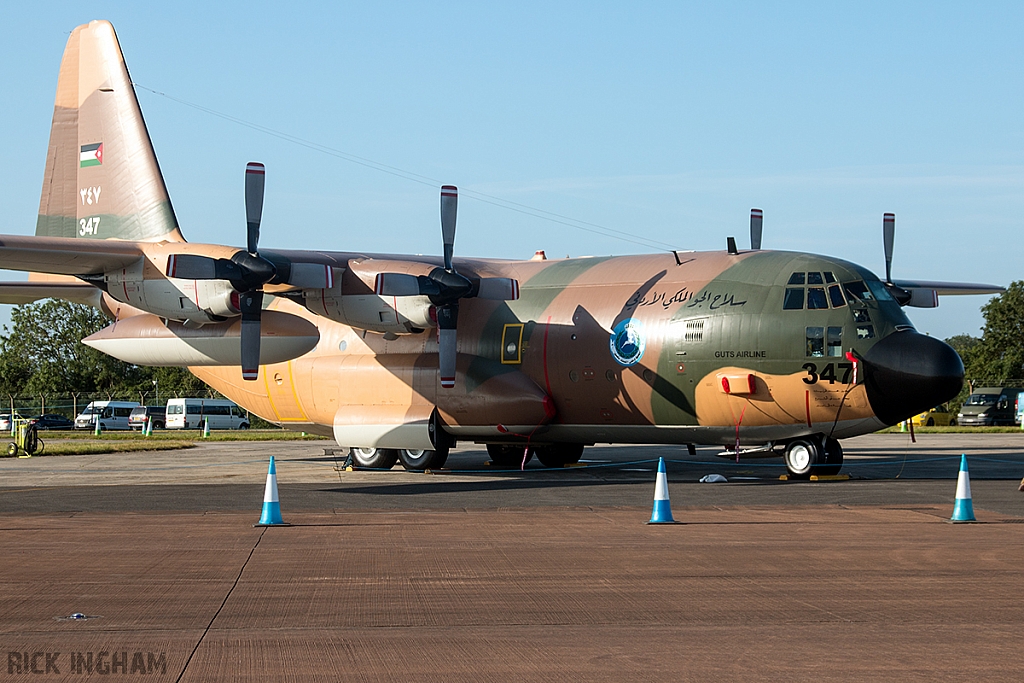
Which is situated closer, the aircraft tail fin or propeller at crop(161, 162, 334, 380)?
propeller at crop(161, 162, 334, 380)

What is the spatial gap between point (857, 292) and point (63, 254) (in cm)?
1473

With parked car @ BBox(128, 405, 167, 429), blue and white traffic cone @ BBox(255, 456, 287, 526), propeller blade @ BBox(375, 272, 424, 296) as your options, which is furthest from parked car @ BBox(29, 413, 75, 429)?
blue and white traffic cone @ BBox(255, 456, 287, 526)

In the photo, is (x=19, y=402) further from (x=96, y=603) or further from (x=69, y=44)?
(x=96, y=603)

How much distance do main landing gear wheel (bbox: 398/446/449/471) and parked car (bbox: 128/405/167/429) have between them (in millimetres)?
44364

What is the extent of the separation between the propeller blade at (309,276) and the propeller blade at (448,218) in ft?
8.08

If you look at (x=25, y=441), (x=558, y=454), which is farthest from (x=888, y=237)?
(x=25, y=441)

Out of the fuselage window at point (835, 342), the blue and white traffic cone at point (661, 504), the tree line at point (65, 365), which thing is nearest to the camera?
the blue and white traffic cone at point (661, 504)

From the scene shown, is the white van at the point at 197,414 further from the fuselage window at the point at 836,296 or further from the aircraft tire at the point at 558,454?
the fuselage window at the point at 836,296

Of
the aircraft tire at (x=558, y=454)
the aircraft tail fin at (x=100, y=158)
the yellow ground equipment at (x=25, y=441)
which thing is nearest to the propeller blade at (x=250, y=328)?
the aircraft tail fin at (x=100, y=158)

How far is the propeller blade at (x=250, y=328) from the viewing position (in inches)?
792

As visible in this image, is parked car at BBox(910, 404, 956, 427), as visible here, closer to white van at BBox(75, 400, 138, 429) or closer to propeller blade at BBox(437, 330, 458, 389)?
propeller blade at BBox(437, 330, 458, 389)

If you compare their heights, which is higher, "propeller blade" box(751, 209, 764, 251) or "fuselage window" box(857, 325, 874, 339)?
"propeller blade" box(751, 209, 764, 251)

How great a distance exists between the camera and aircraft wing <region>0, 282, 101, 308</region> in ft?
79.3

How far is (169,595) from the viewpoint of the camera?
909 cm
